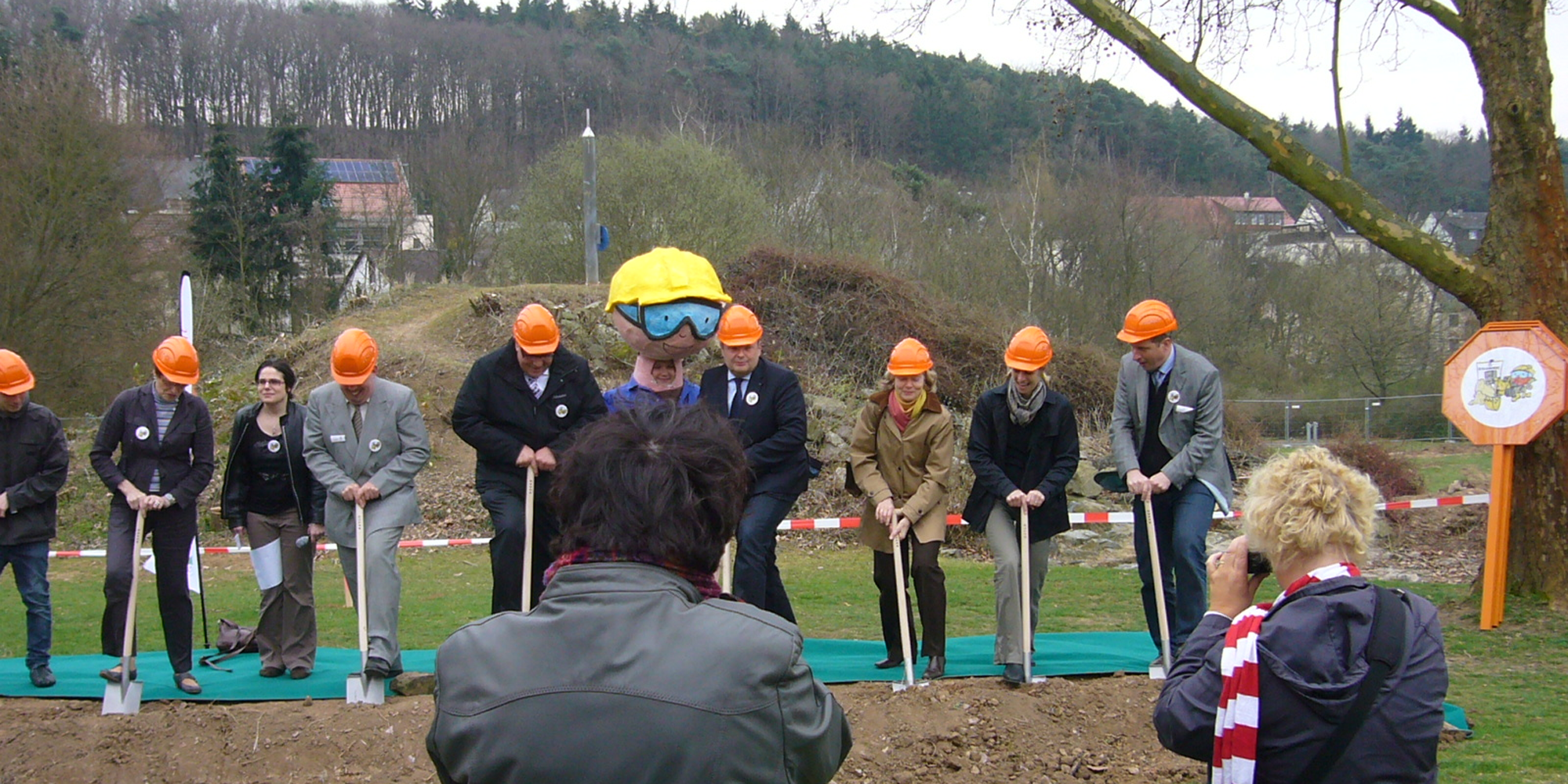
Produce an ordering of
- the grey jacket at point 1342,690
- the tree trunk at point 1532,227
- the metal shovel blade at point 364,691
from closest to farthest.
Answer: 1. the grey jacket at point 1342,690
2. the metal shovel blade at point 364,691
3. the tree trunk at point 1532,227

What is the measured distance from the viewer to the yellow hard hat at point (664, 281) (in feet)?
20.1

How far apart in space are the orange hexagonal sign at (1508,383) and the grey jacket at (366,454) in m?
7.35

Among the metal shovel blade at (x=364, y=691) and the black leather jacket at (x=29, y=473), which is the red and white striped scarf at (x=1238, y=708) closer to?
the metal shovel blade at (x=364, y=691)

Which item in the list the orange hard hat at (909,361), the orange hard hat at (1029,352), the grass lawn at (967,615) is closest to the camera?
the grass lawn at (967,615)

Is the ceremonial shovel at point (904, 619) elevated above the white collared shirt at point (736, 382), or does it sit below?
below

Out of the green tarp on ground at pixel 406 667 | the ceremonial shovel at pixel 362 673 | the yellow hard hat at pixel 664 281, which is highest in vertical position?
the yellow hard hat at pixel 664 281

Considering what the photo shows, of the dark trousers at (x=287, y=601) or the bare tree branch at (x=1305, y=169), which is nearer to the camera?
the dark trousers at (x=287, y=601)

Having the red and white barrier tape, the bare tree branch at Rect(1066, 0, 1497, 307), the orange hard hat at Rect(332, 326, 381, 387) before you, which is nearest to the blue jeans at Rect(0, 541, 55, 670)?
the orange hard hat at Rect(332, 326, 381, 387)

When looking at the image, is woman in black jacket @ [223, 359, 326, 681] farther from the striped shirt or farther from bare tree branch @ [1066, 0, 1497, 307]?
bare tree branch @ [1066, 0, 1497, 307]

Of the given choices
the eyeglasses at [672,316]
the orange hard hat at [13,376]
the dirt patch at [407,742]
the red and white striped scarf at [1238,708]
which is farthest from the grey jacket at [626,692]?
the orange hard hat at [13,376]

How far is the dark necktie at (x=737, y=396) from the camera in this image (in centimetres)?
673

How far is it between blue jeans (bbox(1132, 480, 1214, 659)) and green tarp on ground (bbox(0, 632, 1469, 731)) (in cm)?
41

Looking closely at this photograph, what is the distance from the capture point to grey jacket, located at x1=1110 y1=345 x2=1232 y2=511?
6.90 m

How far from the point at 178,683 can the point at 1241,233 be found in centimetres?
3978
